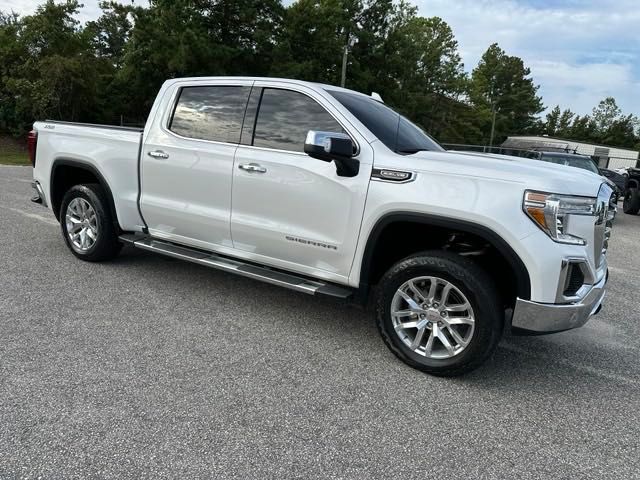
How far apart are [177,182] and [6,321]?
1720mm

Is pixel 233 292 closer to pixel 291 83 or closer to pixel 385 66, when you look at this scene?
pixel 291 83

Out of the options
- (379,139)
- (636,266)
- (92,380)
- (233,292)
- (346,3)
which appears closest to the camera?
(92,380)

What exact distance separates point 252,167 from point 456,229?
1685 millimetres

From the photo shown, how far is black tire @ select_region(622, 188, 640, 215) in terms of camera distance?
14281mm

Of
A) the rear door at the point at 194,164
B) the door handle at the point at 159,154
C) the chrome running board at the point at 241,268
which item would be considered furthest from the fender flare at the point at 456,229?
the door handle at the point at 159,154

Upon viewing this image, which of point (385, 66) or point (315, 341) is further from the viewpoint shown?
point (385, 66)

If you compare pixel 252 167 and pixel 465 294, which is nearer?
pixel 465 294

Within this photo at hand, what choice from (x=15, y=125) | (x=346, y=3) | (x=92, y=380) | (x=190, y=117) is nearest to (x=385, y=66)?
(x=346, y=3)

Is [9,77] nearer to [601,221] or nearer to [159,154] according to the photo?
[159,154]

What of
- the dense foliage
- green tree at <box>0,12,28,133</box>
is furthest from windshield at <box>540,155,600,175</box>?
green tree at <box>0,12,28,133</box>

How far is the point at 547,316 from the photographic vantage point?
3.00 metres

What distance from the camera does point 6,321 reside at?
3.77 metres

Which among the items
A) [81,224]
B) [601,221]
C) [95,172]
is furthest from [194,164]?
[601,221]

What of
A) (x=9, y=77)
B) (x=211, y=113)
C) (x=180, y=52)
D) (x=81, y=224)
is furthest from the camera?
(x=9, y=77)
